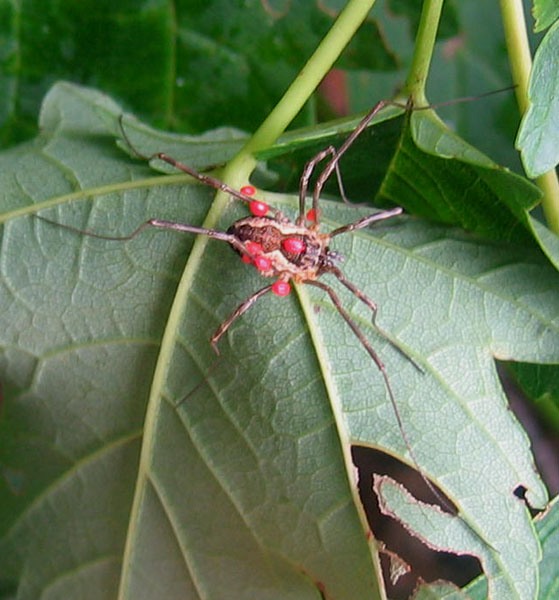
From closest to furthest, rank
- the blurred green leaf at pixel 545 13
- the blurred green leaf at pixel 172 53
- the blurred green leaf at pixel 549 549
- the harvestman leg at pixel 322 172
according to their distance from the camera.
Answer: the blurred green leaf at pixel 545 13 → the blurred green leaf at pixel 549 549 → the harvestman leg at pixel 322 172 → the blurred green leaf at pixel 172 53

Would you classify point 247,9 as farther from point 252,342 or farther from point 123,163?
point 252,342

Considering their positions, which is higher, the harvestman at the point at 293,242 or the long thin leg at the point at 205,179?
the long thin leg at the point at 205,179

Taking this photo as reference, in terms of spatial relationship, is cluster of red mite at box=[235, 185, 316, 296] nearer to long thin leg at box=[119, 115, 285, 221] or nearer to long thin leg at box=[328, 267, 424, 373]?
long thin leg at box=[119, 115, 285, 221]

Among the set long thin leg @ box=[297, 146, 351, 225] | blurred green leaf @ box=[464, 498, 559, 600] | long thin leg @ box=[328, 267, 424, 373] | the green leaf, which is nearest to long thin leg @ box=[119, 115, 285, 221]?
long thin leg @ box=[297, 146, 351, 225]

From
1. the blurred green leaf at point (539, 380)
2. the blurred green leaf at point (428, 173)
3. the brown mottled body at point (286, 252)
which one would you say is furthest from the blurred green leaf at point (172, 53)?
the blurred green leaf at point (539, 380)

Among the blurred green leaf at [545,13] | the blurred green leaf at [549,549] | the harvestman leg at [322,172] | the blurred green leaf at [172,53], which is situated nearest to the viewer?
the blurred green leaf at [545,13]

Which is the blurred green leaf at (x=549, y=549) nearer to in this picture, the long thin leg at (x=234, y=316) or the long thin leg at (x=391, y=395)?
the long thin leg at (x=391, y=395)

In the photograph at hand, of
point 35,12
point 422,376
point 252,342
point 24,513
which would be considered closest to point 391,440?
point 422,376
